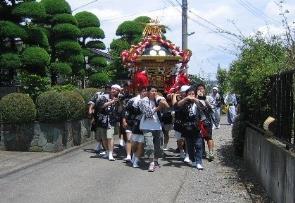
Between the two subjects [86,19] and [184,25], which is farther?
[86,19]

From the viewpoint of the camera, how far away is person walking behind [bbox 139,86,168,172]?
34.9 feet

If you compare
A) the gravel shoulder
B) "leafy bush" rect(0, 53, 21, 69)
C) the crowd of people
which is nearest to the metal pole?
"leafy bush" rect(0, 53, 21, 69)

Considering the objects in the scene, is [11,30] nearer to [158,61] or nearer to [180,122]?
[158,61]

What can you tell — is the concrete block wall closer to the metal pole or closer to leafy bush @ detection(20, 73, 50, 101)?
leafy bush @ detection(20, 73, 50, 101)

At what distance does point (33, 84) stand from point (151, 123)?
7.57 metres

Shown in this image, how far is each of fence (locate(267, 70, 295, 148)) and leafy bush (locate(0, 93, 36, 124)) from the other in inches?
240

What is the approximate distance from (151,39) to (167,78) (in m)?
1.14

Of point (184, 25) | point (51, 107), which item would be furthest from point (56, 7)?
point (51, 107)

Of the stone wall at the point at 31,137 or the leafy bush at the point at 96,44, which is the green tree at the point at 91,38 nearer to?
the leafy bush at the point at 96,44

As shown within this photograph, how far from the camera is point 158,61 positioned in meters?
13.8

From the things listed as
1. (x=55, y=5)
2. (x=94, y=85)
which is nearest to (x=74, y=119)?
(x=55, y=5)

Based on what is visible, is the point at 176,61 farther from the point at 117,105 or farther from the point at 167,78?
the point at 117,105

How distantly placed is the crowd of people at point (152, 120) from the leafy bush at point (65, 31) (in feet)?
28.5

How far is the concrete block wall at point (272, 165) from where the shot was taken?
261 inches
